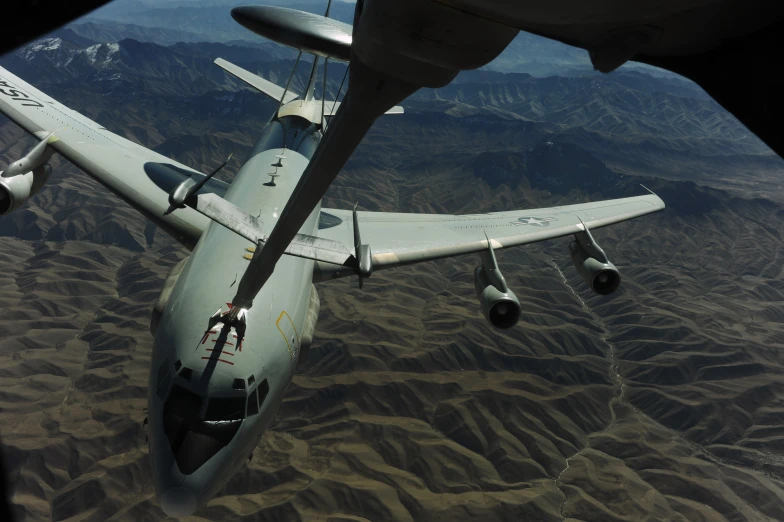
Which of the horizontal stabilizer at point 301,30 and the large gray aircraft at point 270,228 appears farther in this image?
the horizontal stabilizer at point 301,30

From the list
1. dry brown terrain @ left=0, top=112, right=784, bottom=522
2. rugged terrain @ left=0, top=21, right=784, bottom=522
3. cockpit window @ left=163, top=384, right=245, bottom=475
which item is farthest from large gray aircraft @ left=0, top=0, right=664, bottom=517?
dry brown terrain @ left=0, top=112, right=784, bottom=522

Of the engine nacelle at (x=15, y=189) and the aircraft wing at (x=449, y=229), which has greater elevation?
the aircraft wing at (x=449, y=229)

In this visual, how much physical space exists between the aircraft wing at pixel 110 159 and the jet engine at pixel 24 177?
65 centimetres

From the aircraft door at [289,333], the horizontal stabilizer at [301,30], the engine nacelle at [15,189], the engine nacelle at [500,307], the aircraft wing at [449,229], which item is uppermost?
the horizontal stabilizer at [301,30]

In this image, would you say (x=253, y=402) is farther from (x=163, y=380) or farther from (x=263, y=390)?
(x=163, y=380)

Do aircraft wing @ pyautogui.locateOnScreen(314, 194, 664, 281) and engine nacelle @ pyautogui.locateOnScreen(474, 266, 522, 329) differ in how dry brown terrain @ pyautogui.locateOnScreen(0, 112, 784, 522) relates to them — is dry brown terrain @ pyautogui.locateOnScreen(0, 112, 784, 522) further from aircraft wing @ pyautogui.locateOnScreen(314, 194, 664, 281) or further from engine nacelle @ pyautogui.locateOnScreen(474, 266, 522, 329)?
engine nacelle @ pyautogui.locateOnScreen(474, 266, 522, 329)

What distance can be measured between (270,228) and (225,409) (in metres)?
6.13

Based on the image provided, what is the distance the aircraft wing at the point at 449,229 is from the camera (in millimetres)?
19500

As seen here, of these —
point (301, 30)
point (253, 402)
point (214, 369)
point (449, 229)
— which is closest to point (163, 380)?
point (214, 369)

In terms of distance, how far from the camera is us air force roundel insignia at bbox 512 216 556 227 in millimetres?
22944

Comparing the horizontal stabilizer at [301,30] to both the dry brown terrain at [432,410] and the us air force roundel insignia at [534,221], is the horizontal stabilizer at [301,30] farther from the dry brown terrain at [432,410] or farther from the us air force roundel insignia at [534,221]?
the dry brown terrain at [432,410]

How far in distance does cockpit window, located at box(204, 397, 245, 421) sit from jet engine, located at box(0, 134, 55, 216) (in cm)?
1235

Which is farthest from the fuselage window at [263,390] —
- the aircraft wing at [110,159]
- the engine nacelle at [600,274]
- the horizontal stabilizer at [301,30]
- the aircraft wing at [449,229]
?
the engine nacelle at [600,274]

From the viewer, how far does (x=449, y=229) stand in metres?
22.0
